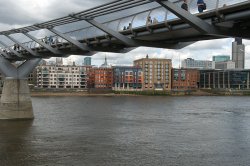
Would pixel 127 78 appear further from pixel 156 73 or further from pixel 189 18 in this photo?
pixel 189 18

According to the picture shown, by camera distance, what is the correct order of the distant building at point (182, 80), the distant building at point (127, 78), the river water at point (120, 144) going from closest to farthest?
1. the river water at point (120, 144)
2. the distant building at point (127, 78)
3. the distant building at point (182, 80)

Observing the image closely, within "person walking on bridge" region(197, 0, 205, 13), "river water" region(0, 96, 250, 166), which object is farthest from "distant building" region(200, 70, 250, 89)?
"person walking on bridge" region(197, 0, 205, 13)

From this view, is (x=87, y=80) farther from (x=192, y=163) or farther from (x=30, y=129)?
(x=192, y=163)

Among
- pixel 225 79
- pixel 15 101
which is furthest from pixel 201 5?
pixel 225 79

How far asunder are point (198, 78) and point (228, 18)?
145974mm

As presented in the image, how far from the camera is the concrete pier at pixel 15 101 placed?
35469mm

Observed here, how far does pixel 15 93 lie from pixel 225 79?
13227 centimetres

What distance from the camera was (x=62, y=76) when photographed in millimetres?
140125

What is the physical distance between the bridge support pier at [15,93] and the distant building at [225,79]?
127 meters

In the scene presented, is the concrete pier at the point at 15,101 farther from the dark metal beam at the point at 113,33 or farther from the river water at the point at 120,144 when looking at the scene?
the dark metal beam at the point at 113,33

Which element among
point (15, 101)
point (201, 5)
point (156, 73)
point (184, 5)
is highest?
point (184, 5)

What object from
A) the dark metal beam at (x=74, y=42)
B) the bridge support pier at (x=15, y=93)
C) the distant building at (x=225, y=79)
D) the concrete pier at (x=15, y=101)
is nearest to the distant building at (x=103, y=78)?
the distant building at (x=225, y=79)

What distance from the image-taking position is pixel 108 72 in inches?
5512

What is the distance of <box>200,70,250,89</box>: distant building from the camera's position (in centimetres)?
15800
